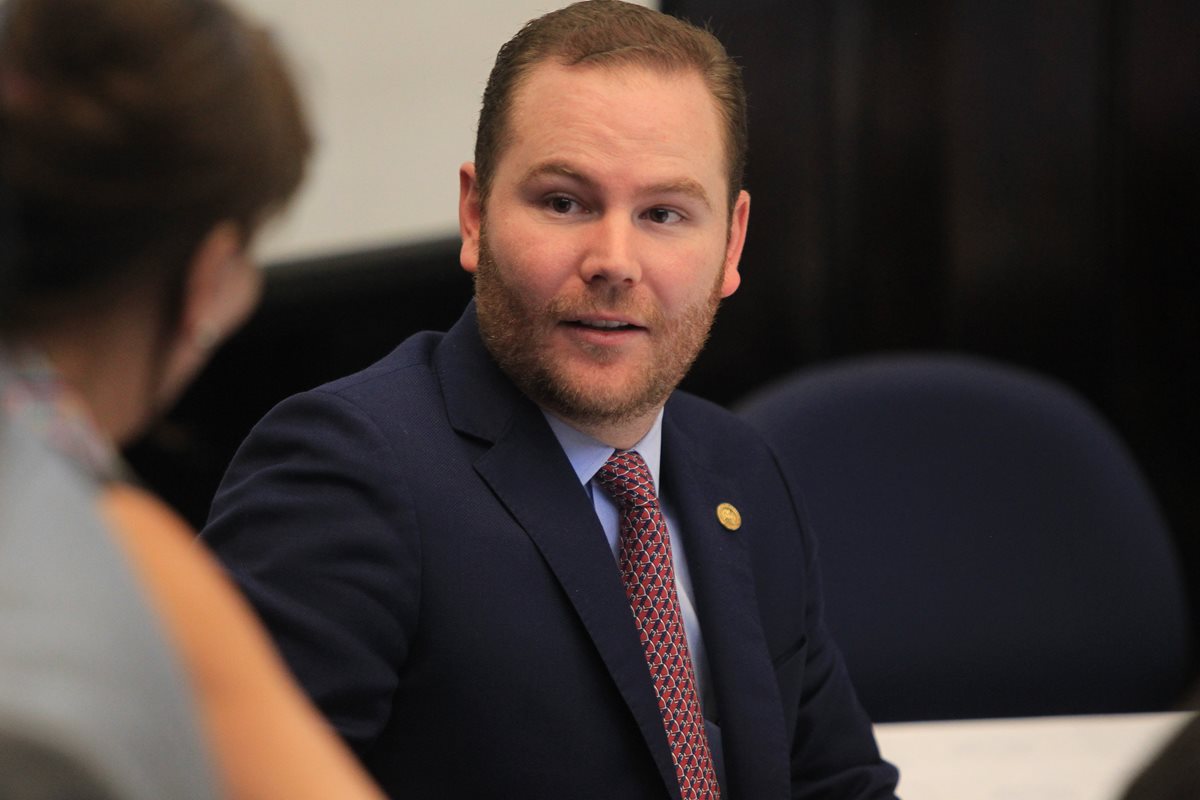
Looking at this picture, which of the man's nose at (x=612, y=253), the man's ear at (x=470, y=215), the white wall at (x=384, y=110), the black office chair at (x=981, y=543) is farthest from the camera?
the white wall at (x=384, y=110)

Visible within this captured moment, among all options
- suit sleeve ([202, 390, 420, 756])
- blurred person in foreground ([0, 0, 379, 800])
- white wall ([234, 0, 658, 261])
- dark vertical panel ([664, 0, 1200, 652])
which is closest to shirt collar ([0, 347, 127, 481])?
blurred person in foreground ([0, 0, 379, 800])

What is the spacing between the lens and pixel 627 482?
4.98 feet

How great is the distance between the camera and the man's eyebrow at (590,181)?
1424mm

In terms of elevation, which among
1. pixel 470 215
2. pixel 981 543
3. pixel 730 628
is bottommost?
pixel 981 543

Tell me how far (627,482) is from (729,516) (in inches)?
6.1

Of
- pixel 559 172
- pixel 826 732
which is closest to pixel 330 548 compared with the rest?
pixel 559 172

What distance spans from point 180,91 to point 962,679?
175cm

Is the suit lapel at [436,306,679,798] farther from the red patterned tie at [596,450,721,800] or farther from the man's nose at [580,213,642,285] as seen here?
the man's nose at [580,213,642,285]

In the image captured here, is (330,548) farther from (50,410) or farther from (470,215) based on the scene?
(50,410)

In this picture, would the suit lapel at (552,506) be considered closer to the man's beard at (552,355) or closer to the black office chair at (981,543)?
the man's beard at (552,355)

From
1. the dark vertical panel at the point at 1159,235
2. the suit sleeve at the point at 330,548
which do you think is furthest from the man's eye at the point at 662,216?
the dark vertical panel at the point at 1159,235

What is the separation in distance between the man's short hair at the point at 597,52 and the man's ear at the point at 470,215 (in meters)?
0.01

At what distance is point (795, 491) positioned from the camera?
1.74m

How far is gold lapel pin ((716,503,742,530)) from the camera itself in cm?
162
